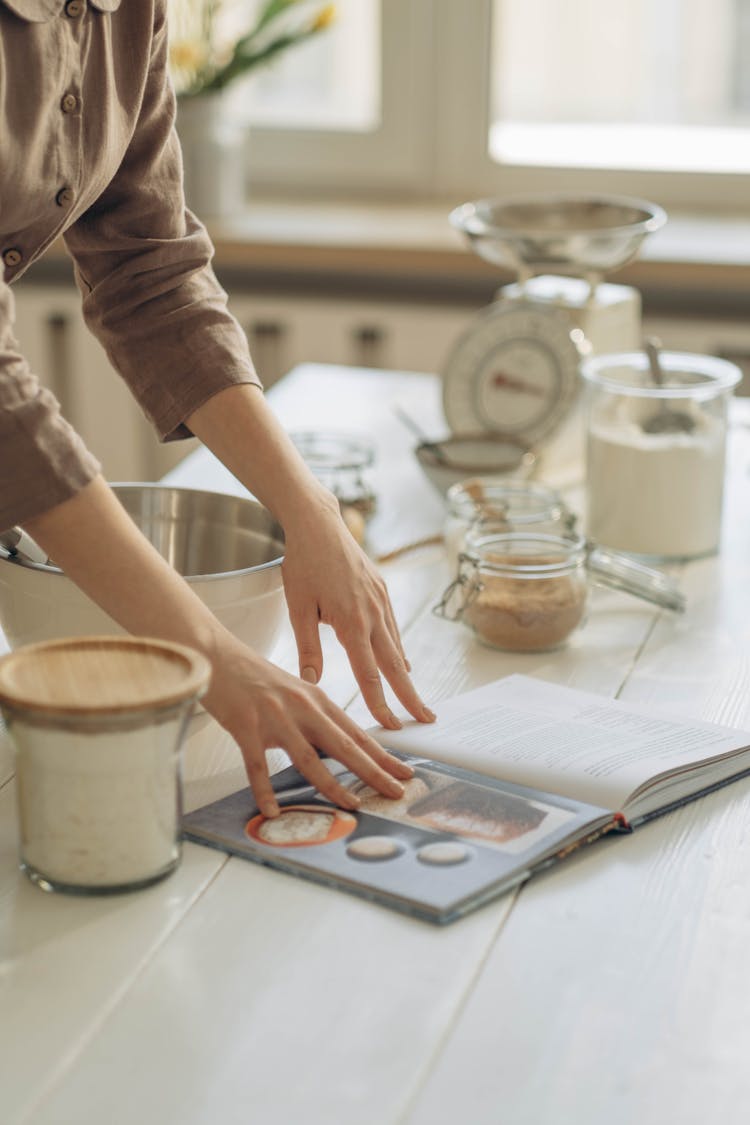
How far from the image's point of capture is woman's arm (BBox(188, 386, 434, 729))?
1154 millimetres

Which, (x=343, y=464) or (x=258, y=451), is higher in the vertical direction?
(x=258, y=451)

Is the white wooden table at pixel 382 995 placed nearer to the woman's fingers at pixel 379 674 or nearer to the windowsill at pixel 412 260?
the woman's fingers at pixel 379 674

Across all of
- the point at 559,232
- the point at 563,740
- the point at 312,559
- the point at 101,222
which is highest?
the point at 101,222

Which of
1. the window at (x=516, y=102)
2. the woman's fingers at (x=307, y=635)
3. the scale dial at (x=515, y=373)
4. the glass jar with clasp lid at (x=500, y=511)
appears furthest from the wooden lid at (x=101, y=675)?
the window at (x=516, y=102)

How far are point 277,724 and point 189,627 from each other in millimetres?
88

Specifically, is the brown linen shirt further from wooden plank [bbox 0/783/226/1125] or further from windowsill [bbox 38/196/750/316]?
windowsill [bbox 38/196/750/316]

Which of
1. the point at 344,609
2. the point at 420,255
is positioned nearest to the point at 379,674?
the point at 344,609

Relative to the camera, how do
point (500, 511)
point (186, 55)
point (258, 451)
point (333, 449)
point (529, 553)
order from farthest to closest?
point (186, 55) < point (333, 449) < point (500, 511) < point (529, 553) < point (258, 451)

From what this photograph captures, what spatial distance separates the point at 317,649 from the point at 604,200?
3.52 ft

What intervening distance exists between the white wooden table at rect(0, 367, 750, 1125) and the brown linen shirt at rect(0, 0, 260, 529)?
0.28 m

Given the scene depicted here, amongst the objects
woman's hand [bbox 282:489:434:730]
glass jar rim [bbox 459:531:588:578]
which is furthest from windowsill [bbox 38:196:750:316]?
woman's hand [bbox 282:489:434:730]

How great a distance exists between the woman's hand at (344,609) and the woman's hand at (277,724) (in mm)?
129

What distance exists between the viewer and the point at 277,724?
974 mm

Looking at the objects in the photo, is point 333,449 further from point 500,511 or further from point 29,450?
point 29,450
